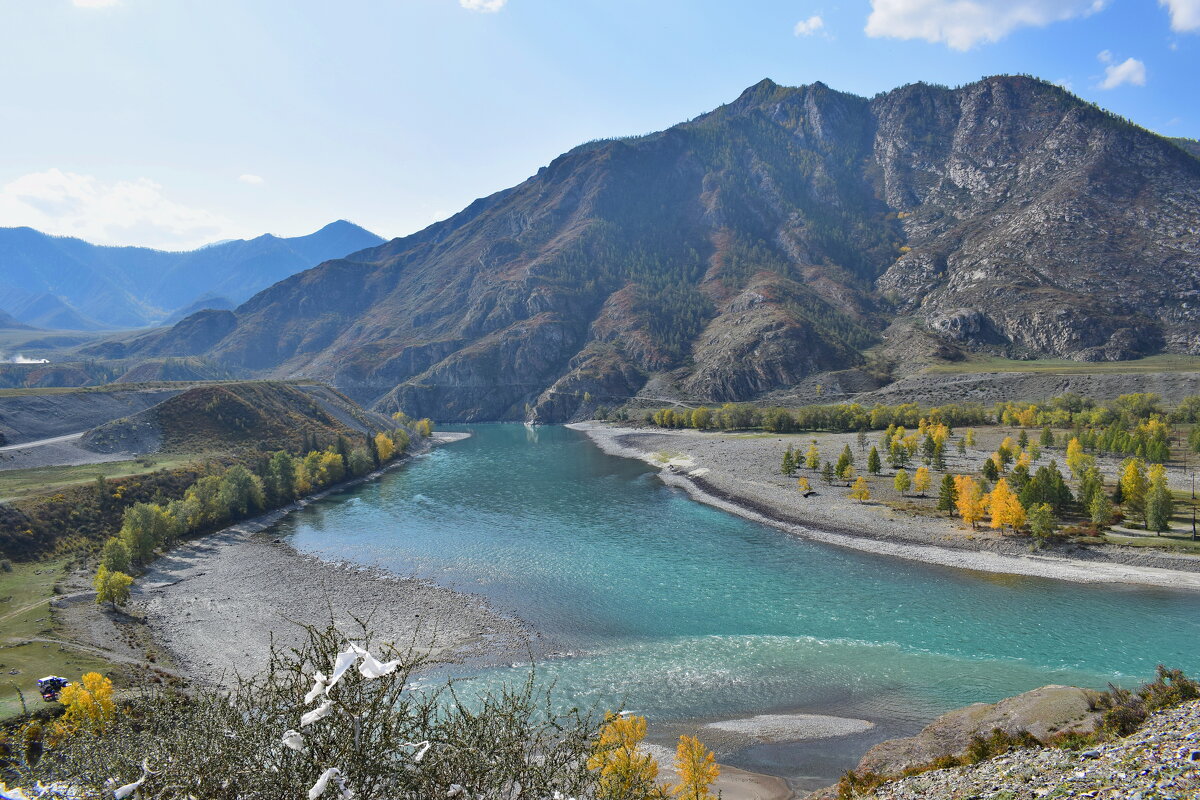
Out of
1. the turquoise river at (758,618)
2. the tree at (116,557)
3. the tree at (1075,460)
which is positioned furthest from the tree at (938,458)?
the tree at (116,557)

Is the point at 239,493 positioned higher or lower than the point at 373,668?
lower

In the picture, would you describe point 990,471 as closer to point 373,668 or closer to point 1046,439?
point 1046,439

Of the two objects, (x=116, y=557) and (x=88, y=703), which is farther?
(x=116, y=557)

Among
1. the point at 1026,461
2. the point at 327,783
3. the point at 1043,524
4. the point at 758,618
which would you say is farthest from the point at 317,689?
the point at 1026,461

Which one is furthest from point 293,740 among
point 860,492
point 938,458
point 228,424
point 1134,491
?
point 228,424

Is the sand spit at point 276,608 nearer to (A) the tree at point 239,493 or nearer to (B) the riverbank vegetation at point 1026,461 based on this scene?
(A) the tree at point 239,493

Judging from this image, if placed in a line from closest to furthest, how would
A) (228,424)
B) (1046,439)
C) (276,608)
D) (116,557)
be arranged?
1. (276,608)
2. (116,557)
3. (1046,439)
4. (228,424)

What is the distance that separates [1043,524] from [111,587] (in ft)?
258

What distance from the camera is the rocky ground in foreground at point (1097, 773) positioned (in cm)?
1336

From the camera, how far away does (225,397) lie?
351ft


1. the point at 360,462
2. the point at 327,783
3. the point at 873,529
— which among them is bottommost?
the point at 873,529

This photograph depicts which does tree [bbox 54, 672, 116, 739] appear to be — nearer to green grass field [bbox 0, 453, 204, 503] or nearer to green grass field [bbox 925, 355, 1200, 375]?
green grass field [bbox 0, 453, 204, 503]

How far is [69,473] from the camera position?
72.4 metres

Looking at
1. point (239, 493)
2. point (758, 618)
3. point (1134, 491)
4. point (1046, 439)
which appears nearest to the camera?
point (758, 618)
